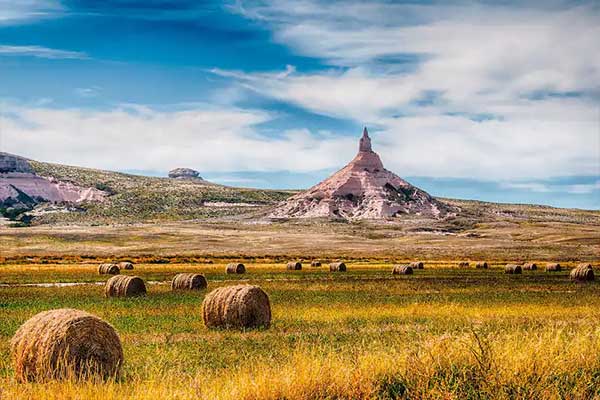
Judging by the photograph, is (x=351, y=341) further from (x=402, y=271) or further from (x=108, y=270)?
(x=108, y=270)

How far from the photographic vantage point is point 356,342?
67.2 ft

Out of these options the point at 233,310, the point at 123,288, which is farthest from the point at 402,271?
the point at 233,310

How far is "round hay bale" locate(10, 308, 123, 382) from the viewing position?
13695 millimetres

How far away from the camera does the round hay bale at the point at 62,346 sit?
13.7 m

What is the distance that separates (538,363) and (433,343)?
6.04 ft

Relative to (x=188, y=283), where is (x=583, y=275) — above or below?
above

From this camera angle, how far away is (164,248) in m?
144

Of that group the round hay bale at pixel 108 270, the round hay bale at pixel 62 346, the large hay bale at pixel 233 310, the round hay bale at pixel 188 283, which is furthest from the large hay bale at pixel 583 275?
the round hay bale at pixel 62 346

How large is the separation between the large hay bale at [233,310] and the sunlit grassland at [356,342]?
2.14 ft

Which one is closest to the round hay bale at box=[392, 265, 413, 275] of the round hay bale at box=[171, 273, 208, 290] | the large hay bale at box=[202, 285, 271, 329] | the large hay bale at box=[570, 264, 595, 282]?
the large hay bale at box=[570, 264, 595, 282]

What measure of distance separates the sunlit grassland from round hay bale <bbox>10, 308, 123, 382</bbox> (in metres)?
0.58

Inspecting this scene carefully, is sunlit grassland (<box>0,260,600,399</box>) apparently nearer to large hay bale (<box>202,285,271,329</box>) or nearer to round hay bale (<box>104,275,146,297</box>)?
large hay bale (<box>202,285,271,329</box>)

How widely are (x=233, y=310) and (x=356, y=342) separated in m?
5.50

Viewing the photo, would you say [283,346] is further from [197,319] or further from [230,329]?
[197,319]
